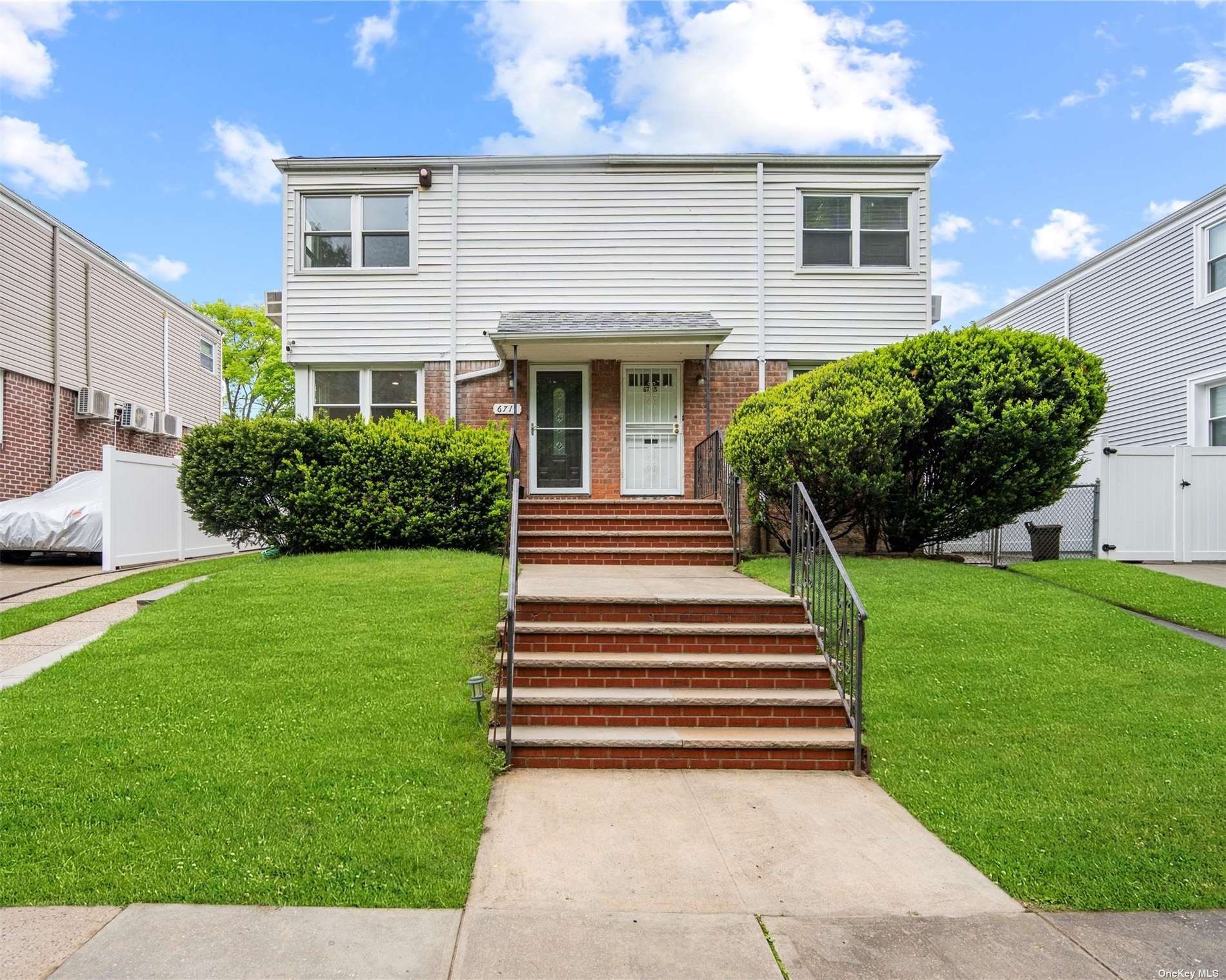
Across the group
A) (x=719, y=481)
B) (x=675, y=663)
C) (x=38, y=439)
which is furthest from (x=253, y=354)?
(x=675, y=663)

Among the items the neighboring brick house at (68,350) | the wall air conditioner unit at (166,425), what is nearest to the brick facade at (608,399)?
the neighboring brick house at (68,350)

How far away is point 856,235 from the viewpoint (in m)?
11.3

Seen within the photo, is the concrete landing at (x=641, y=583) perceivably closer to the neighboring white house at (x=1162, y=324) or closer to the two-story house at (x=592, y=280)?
the two-story house at (x=592, y=280)

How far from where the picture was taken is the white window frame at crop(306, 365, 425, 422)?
11.2 m

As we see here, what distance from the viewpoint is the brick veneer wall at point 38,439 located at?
507 inches

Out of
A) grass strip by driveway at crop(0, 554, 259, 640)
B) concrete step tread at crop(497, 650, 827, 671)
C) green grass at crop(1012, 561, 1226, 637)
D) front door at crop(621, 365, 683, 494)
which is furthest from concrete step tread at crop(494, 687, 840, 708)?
front door at crop(621, 365, 683, 494)

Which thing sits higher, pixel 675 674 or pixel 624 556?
pixel 624 556

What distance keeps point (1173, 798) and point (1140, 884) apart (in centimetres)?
100

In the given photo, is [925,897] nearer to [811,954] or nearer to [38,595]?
[811,954]

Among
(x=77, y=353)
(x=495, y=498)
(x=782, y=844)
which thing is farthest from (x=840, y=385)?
(x=77, y=353)

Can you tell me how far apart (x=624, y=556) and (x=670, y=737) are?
13.0 ft

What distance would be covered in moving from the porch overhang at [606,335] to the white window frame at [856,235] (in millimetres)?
1836

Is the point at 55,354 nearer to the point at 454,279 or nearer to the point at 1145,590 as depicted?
the point at 454,279

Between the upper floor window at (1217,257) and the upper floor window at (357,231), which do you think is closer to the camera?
the upper floor window at (357,231)
